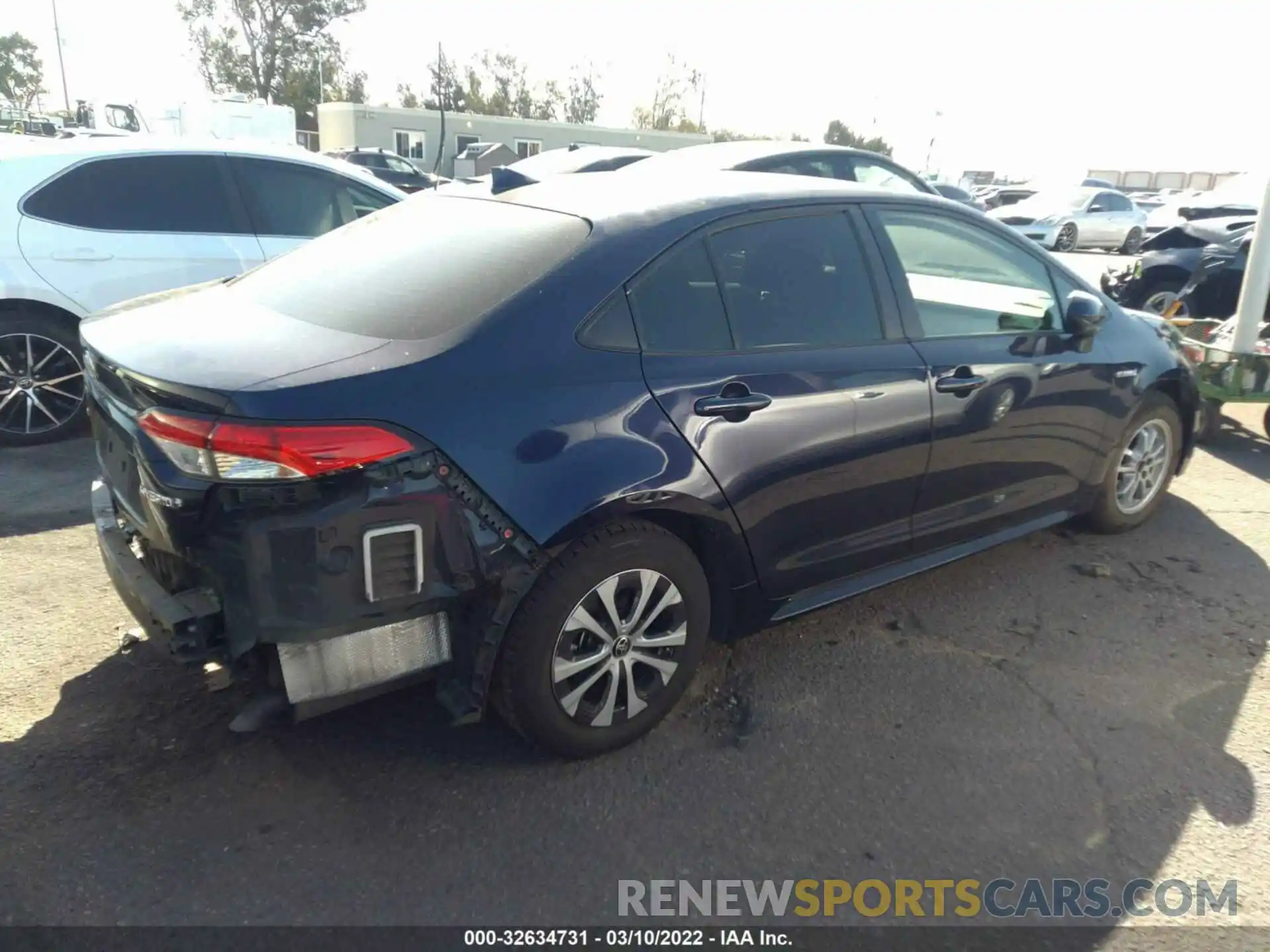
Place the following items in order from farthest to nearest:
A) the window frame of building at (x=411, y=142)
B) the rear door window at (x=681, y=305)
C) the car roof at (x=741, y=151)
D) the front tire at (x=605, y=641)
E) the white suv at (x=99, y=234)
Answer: the window frame of building at (x=411, y=142) → the car roof at (x=741, y=151) → the white suv at (x=99, y=234) → the rear door window at (x=681, y=305) → the front tire at (x=605, y=641)

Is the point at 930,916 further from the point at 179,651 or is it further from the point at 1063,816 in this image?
the point at 179,651

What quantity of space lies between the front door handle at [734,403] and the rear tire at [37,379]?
420 cm

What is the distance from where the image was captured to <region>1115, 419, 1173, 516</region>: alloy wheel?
464 cm

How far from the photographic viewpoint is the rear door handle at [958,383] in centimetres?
348

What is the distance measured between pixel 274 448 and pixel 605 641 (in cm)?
109

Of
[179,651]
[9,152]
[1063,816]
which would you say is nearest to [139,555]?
[179,651]

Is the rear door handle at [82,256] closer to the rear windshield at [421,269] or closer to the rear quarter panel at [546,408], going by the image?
the rear windshield at [421,269]

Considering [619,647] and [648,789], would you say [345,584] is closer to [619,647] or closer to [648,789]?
[619,647]

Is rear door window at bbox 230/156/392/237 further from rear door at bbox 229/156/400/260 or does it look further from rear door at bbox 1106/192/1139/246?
rear door at bbox 1106/192/1139/246

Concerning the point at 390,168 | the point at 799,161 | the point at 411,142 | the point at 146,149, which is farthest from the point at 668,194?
the point at 411,142

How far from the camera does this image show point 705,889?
246 cm

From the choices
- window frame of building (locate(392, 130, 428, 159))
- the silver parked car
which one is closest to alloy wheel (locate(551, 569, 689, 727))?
the silver parked car

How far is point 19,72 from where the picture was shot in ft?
256

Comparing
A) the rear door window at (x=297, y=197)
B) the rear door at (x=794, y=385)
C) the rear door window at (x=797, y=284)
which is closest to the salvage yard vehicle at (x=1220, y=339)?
the rear door at (x=794, y=385)
